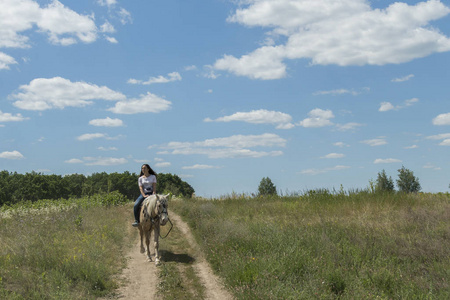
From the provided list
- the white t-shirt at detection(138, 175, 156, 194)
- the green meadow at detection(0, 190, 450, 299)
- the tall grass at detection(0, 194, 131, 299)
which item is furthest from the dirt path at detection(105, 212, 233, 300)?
the white t-shirt at detection(138, 175, 156, 194)

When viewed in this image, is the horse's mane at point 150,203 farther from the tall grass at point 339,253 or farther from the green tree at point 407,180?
the green tree at point 407,180

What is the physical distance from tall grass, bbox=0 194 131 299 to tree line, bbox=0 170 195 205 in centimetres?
5587

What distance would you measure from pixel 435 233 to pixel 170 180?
100 metres

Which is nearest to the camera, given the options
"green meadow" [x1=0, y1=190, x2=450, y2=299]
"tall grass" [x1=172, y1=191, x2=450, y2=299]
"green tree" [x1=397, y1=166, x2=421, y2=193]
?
"tall grass" [x1=172, y1=191, x2=450, y2=299]

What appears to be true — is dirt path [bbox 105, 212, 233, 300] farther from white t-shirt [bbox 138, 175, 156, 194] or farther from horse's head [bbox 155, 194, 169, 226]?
white t-shirt [bbox 138, 175, 156, 194]

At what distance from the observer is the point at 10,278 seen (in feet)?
29.8

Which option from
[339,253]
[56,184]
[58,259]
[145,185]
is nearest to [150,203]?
[145,185]

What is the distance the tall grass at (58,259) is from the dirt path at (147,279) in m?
0.39

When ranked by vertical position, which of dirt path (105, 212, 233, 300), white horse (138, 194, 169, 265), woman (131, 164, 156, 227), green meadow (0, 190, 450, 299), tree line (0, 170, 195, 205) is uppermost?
tree line (0, 170, 195, 205)

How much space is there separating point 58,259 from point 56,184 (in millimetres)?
88701

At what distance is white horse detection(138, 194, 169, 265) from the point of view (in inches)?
447

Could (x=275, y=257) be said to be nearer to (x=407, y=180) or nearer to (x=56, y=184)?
(x=407, y=180)

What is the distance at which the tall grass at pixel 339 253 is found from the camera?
7688 millimetres

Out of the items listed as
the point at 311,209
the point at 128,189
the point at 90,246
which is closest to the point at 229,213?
the point at 311,209
